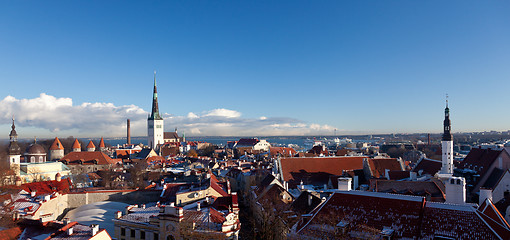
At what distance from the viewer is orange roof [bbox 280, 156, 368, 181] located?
4538 cm

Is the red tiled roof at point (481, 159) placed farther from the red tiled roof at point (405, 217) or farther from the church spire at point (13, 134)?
the church spire at point (13, 134)

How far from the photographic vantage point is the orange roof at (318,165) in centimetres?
4538

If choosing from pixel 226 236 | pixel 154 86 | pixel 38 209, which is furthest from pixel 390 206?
pixel 154 86

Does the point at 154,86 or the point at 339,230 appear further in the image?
the point at 154,86

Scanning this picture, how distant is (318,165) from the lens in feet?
155

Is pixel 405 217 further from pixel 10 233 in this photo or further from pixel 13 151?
pixel 13 151

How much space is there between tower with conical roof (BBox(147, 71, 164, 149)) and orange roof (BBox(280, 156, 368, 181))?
351 feet

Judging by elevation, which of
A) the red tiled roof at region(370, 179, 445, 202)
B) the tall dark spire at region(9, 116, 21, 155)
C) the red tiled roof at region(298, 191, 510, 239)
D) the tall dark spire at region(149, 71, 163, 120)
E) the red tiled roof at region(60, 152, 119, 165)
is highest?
the tall dark spire at region(149, 71, 163, 120)

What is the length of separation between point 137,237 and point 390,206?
16305mm

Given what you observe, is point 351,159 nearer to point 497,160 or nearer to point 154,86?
point 497,160

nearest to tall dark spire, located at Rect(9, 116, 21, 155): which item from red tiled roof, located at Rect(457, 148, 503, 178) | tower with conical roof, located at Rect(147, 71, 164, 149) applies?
red tiled roof, located at Rect(457, 148, 503, 178)

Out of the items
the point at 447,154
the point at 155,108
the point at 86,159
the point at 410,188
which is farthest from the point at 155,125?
the point at 410,188

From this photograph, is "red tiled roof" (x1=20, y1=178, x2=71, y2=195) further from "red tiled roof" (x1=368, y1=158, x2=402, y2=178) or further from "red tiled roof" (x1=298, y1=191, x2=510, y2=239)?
"red tiled roof" (x1=368, y1=158, x2=402, y2=178)

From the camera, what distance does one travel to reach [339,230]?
15438 mm
